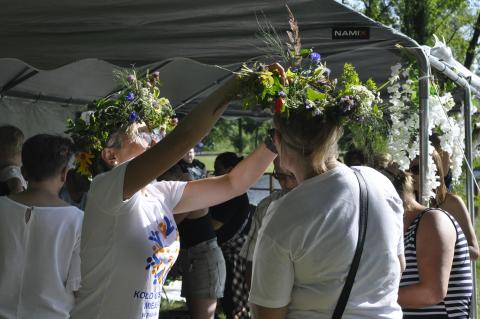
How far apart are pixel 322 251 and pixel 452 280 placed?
1.46 m

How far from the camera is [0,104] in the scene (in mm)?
7559

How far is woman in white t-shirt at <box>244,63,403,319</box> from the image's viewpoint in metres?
1.93

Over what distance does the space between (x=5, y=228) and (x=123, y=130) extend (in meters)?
0.75

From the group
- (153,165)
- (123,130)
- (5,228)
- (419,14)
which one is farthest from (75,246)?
(419,14)

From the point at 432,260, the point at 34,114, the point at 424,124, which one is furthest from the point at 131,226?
the point at 34,114

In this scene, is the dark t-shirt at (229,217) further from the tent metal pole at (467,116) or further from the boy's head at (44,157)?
the boy's head at (44,157)

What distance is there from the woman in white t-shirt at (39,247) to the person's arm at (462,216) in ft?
8.31

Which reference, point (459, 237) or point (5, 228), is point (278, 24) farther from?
point (5, 228)

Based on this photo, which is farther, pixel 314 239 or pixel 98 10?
pixel 98 10

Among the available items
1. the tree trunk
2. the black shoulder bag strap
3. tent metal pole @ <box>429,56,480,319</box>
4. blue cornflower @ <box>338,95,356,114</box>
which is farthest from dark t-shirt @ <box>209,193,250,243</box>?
the tree trunk

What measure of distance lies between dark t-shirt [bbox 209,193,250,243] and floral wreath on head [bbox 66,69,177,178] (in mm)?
3153

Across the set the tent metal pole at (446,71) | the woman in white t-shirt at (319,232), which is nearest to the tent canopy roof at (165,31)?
the tent metal pole at (446,71)

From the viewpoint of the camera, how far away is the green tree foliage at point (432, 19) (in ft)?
49.8

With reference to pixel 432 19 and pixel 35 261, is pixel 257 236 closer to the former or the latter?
pixel 35 261
